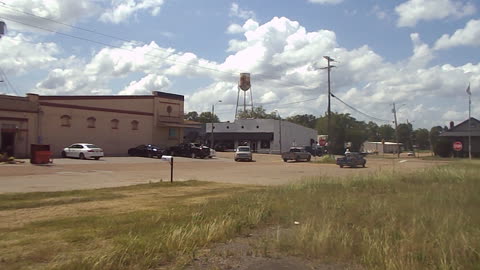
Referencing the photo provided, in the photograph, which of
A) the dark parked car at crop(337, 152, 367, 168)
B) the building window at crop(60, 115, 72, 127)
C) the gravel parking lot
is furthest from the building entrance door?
the dark parked car at crop(337, 152, 367, 168)

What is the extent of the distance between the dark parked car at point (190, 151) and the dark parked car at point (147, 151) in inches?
136

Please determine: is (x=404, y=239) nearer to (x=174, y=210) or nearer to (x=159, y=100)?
(x=174, y=210)

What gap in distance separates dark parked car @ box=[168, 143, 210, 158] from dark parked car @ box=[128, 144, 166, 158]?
136 inches

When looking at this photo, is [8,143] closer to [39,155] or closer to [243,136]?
[39,155]

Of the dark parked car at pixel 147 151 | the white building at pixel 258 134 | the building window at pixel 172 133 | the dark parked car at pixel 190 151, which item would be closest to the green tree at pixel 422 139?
the white building at pixel 258 134

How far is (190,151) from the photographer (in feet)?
191

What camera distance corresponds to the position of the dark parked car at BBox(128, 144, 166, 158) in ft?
179

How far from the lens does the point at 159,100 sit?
209 ft

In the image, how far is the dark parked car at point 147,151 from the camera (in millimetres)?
54625

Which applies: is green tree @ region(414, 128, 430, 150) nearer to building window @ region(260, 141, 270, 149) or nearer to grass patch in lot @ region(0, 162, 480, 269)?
building window @ region(260, 141, 270, 149)

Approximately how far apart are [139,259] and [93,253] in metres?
0.86

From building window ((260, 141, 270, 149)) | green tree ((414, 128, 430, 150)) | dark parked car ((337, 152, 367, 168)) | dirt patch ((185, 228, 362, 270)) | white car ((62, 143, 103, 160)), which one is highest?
green tree ((414, 128, 430, 150))

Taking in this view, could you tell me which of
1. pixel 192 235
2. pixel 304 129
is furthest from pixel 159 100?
pixel 192 235

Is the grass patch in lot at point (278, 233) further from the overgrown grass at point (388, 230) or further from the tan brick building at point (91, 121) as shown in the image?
the tan brick building at point (91, 121)
